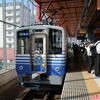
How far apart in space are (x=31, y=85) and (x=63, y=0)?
823 centimetres

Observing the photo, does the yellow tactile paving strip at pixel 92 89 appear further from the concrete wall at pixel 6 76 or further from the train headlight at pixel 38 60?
the concrete wall at pixel 6 76

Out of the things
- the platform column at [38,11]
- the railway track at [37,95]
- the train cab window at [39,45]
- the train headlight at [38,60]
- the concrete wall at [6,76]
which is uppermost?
the platform column at [38,11]

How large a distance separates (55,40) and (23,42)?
1.24m

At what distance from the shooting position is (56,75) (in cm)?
811

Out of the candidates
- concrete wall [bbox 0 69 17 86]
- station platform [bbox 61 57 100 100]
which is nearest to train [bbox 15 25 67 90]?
station platform [bbox 61 57 100 100]

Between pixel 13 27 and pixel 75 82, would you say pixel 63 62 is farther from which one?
pixel 13 27

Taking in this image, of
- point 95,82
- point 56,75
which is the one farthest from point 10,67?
point 95,82

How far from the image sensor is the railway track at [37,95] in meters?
8.60

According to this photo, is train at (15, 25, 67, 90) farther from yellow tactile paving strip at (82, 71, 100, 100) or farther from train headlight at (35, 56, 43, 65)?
yellow tactile paving strip at (82, 71, 100, 100)

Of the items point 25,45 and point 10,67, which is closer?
point 25,45

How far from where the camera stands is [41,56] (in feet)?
27.1

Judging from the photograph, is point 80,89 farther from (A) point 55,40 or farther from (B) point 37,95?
(B) point 37,95

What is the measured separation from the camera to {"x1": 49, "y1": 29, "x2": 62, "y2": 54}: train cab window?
323 inches

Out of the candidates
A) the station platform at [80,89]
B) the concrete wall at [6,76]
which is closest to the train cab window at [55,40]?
the station platform at [80,89]
